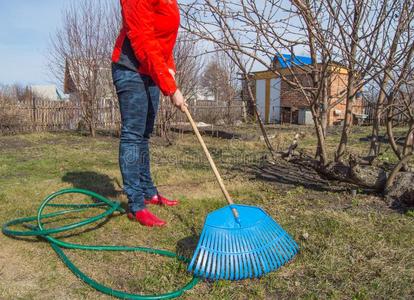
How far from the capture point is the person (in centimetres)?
261

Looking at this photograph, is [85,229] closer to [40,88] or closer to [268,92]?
[268,92]

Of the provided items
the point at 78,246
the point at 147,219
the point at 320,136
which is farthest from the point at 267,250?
the point at 320,136

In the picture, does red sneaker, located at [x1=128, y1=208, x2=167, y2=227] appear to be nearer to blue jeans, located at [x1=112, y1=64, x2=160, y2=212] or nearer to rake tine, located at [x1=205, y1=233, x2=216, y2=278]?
blue jeans, located at [x1=112, y1=64, x2=160, y2=212]

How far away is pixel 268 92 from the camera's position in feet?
80.7

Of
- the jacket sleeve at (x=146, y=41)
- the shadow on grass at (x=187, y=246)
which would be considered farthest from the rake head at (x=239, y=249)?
the jacket sleeve at (x=146, y=41)

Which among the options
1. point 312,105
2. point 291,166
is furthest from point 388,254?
point 291,166

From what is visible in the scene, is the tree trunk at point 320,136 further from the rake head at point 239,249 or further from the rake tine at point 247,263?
the rake tine at point 247,263

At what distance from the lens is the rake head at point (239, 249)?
6.64 feet

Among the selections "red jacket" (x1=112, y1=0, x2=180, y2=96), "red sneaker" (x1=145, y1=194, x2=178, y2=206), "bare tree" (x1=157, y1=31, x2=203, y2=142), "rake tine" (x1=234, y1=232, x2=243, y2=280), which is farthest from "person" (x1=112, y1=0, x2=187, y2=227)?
"bare tree" (x1=157, y1=31, x2=203, y2=142)

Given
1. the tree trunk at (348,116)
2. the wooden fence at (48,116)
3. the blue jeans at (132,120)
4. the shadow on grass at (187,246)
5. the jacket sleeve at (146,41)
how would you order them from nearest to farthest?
the shadow on grass at (187,246)
the jacket sleeve at (146,41)
the blue jeans at (132,120)
the tree trunk at (348,116)
the wooden fence at (48,116)

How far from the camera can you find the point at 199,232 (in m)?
2.72

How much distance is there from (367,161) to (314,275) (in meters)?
2.28

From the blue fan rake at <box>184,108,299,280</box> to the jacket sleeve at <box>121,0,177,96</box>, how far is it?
3.26 feet

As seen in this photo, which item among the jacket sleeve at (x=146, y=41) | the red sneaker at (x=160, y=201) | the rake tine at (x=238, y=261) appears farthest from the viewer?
the red sneaker at (x=160, y=201)
